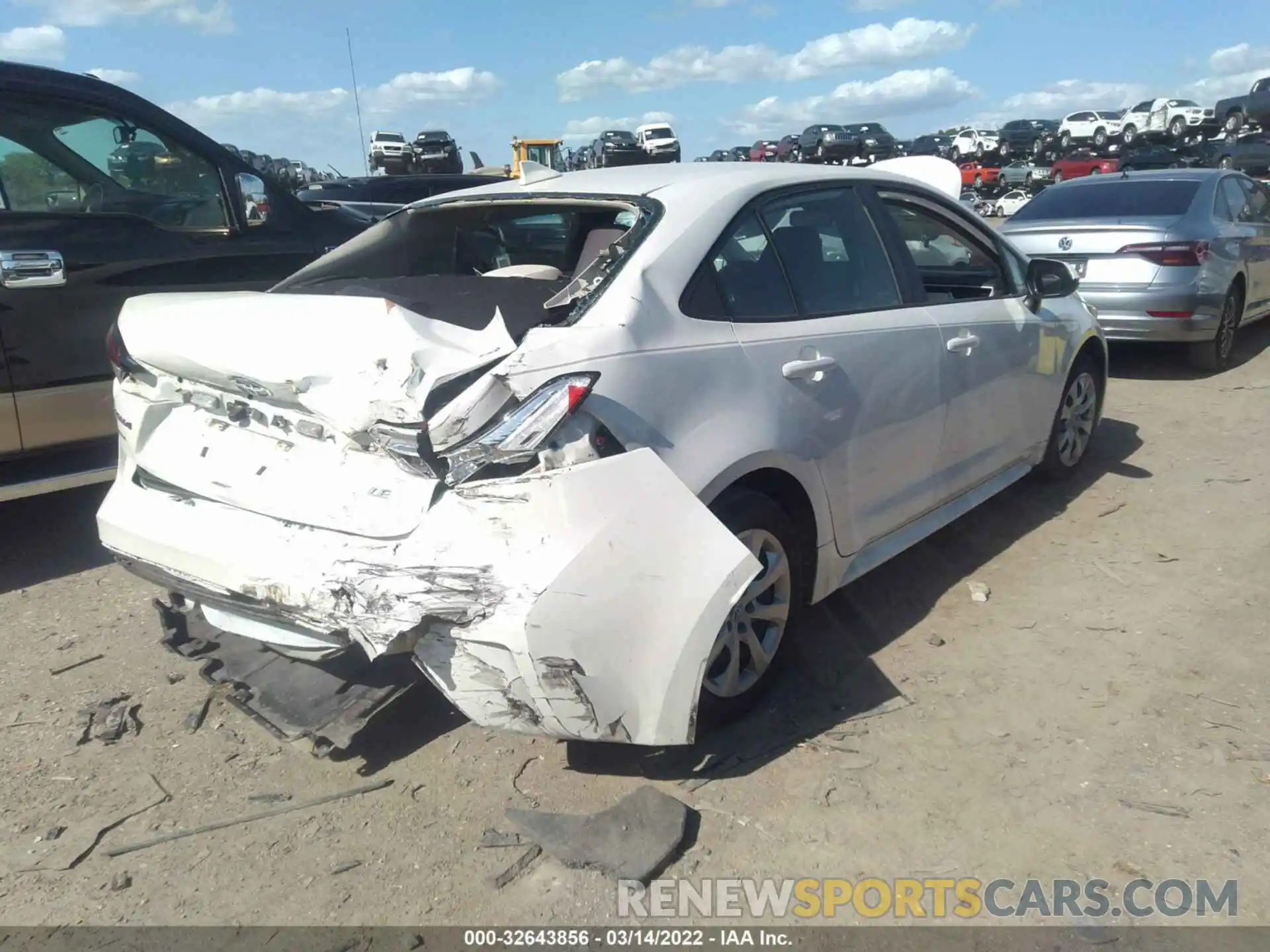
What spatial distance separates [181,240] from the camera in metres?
4.77

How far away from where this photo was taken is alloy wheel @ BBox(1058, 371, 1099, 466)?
5.18m

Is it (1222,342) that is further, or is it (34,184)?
(1222,342)

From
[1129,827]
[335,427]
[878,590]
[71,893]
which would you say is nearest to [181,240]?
[335,427]

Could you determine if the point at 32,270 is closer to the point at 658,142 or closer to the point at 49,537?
the point at 49,537

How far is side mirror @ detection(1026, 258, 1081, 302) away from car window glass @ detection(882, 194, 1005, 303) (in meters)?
0.13

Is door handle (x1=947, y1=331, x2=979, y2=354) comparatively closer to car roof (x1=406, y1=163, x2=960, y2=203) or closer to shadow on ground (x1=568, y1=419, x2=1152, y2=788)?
car roof (x1=406, y1=163, x2=960, y2=203)

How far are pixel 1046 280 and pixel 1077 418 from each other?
106 centimetres

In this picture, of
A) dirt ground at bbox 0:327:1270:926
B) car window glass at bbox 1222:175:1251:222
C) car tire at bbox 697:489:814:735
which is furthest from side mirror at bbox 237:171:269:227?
car window glass at bbox 1222:175:1251:222

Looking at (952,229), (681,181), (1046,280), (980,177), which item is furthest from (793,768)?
(980,177)

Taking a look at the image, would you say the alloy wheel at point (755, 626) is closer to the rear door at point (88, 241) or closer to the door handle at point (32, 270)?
the rear door at point (88, 241)

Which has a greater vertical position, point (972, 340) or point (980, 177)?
point (980, 177)

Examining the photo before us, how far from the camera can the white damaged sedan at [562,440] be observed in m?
2.43

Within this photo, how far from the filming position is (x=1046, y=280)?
15.1ft

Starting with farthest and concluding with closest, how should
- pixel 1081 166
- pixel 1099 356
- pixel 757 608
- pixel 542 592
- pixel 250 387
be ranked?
pixel 1081 166 < pixel 1099 356 < pixel 757 608 < pixel 250 387 < pixel 542 592
